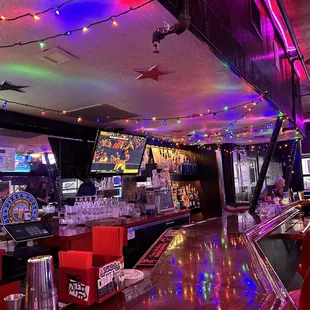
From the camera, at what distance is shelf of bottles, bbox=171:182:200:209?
865 cm

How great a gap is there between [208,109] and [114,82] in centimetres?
199

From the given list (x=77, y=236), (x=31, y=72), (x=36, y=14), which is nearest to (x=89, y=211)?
(x=77, y=236)

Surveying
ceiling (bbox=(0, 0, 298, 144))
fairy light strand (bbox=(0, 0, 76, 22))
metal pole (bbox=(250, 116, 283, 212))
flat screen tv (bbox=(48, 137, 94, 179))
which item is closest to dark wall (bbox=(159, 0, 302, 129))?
ceiling (bbox=(0, 0, 298, 144))

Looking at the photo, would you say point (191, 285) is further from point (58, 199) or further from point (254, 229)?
point (58, 199)

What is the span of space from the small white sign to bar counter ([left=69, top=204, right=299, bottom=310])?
0.09m

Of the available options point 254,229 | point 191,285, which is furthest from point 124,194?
point 191,285

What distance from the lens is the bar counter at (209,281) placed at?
137 centimetres

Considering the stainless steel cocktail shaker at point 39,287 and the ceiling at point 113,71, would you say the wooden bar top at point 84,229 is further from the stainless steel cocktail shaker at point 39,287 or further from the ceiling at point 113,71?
the stainless steel cocktail shaker at point 39,287

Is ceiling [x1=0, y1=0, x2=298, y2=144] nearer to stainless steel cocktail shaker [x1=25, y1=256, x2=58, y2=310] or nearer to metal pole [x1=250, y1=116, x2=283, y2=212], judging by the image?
metal pole [x1=250, y1=116, x2=283, y2=212]

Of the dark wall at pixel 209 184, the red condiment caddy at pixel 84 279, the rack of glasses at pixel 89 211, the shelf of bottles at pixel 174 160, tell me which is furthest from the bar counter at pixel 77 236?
the dark wall at pixel 209 184

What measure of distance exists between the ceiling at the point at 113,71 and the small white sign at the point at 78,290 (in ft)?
5.36

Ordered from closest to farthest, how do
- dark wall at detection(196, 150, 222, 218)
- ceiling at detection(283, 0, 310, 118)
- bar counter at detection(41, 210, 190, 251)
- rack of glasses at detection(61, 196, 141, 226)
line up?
bar counter at detection(41, 210, 190, 251), ceiling at detection(283, 0, 310, 118), rack of glasses at detection(61, 196, 141, 226), dark wall at detection(196, 150, 222, 218)

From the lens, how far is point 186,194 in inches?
358

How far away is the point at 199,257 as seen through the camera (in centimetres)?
220
